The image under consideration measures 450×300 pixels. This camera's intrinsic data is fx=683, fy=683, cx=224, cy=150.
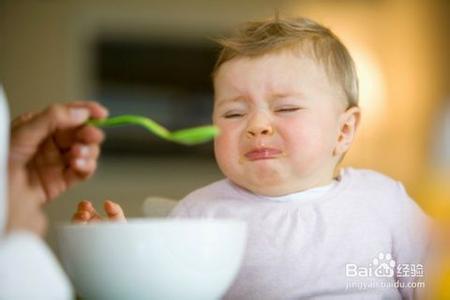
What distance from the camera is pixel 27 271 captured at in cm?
44

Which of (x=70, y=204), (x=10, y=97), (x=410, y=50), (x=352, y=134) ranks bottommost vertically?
(x=70, y=204)

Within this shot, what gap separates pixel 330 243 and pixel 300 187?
0.07m

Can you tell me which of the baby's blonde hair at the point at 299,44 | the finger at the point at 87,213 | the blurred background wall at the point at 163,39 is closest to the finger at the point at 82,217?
the finger at the point at 87,213

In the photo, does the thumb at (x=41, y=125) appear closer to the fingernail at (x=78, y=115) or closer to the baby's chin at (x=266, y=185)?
the fingernail at (x=78, y=115)

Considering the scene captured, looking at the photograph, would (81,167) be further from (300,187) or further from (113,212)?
(300,187)

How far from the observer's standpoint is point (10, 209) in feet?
1.57

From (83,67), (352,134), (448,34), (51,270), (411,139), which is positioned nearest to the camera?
(51,270)

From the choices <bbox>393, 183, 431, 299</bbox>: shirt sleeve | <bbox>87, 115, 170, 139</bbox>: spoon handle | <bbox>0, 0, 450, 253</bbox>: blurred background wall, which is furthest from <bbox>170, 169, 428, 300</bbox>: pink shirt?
<bbox>0, 0, 450, 253</bbox>: blurred background wall

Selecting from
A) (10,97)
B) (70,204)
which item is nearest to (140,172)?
(70,204)

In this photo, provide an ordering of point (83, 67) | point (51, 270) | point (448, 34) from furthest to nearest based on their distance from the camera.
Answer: point (83, 67), point (448, 34), point (51, 270)

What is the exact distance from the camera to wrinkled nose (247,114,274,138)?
0.68 m

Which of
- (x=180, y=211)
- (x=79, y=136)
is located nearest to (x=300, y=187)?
(x=180, y=211)

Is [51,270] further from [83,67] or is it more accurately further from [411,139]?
[83,67]

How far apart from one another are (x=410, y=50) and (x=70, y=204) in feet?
4.66
